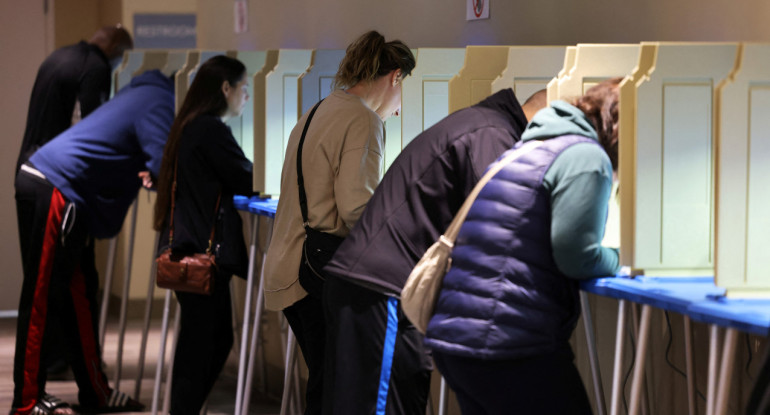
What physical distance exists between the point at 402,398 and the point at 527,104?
29.7 inches

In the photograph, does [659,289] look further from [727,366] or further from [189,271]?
[189,271]

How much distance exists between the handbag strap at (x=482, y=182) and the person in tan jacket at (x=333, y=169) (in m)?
0.66

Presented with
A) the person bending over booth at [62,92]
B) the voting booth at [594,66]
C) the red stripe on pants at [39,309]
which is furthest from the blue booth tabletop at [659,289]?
the person bending over booth at [62,92]

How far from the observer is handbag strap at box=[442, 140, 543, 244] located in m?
2.23

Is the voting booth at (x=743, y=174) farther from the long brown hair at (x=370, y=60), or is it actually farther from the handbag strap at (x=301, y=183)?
the handbag strap at (x=301, y=183)

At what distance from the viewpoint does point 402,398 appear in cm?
267

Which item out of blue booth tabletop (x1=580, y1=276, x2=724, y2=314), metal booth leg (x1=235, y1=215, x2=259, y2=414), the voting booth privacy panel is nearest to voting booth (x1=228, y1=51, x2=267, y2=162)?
metal booth leg (x1=235, y1=215, x2=259, y2=414)

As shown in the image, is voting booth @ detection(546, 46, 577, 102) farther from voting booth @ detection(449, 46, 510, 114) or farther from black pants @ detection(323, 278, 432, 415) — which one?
black pants @ detection(323, 278, 432, 415)

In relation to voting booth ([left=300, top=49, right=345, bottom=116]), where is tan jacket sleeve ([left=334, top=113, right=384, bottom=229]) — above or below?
below

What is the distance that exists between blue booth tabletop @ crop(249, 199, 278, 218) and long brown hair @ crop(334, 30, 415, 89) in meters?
0.66

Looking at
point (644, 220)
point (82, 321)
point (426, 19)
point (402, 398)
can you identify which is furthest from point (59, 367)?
point (644, 220)

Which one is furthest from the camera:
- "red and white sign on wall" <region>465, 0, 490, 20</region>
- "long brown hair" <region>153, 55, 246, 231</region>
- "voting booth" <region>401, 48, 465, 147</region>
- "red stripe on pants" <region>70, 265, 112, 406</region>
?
"red stripe on pants" <region>70, 265, 112, 406</region>

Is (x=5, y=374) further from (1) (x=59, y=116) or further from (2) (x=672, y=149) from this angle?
(2) (x=672, y=149)

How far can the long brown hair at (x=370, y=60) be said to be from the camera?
3.09m
